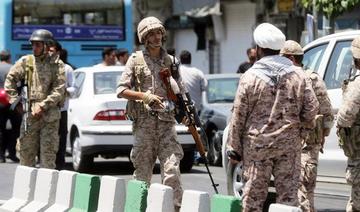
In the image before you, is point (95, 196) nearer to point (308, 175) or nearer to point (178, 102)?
point (178, 102)

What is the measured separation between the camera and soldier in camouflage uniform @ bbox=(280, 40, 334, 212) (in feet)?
31.2

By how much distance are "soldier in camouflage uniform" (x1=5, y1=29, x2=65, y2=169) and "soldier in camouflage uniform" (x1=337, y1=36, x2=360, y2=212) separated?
3833mm

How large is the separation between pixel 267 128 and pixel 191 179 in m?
7.21

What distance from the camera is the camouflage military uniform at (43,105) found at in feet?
38.7

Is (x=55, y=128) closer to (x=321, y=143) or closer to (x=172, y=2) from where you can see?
(x=321, y=143)

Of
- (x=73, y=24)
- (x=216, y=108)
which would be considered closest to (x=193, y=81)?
(x=216, y=108)

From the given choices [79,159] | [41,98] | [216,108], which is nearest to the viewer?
[41,98]

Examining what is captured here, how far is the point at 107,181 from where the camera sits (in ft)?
29.4

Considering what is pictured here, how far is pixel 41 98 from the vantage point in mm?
11883

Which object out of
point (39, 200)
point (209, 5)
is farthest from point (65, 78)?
point (209, 5)

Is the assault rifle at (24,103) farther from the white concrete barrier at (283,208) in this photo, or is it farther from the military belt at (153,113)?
the white concrete barrier at (283,208)

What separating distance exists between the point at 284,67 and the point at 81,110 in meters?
7.93

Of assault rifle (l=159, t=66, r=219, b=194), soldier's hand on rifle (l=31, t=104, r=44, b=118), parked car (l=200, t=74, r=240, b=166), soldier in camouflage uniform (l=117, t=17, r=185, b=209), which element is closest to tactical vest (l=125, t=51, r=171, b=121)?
soldier in camouflage uniform (l=117, t=17, r=185, b=209)

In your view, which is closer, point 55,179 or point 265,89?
point 265,89
